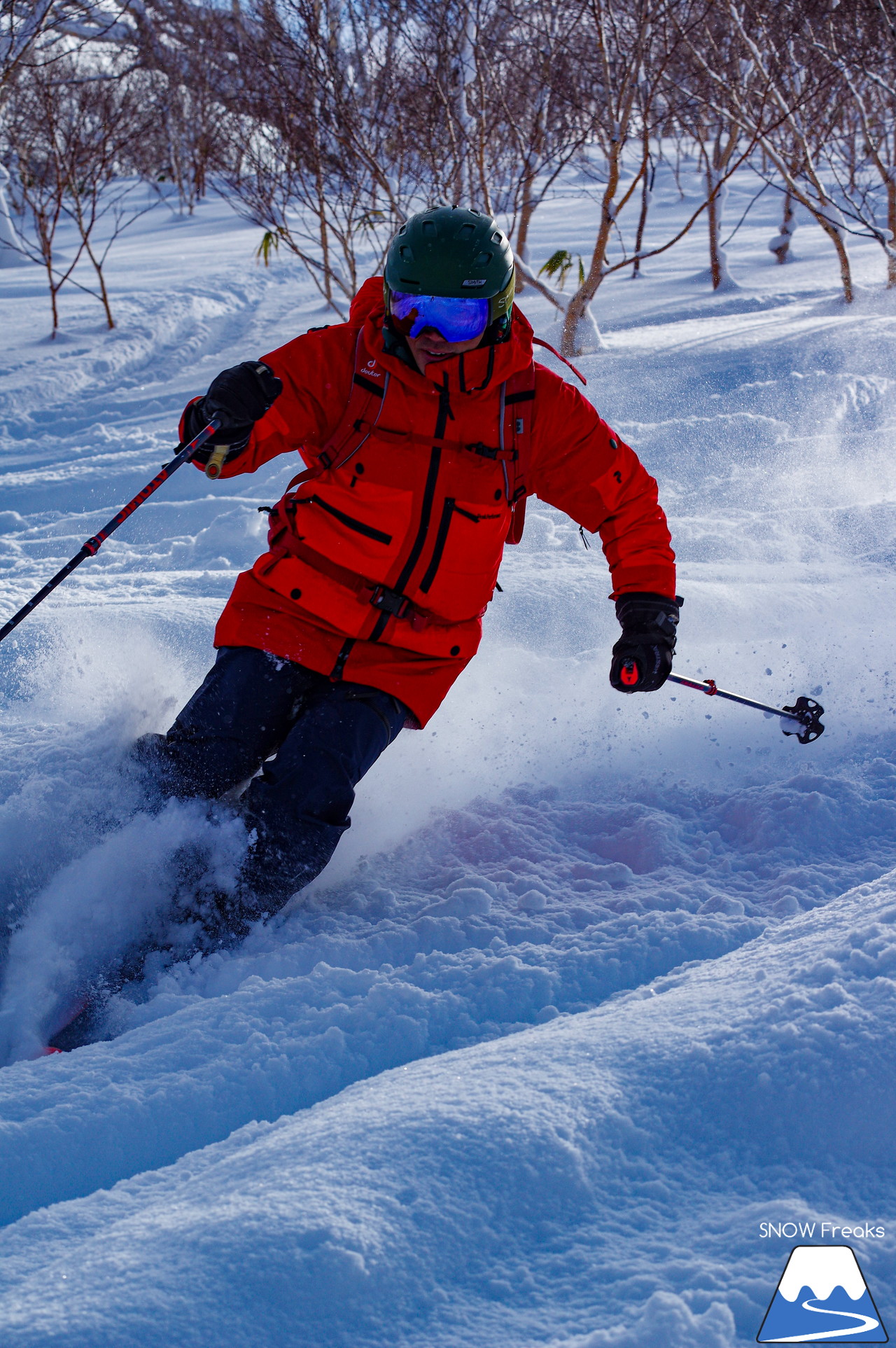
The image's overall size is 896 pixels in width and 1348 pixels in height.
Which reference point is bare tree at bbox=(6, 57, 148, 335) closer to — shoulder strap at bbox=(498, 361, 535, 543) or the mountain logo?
shoulder strap at bbox=(498, 361, 535, 543)

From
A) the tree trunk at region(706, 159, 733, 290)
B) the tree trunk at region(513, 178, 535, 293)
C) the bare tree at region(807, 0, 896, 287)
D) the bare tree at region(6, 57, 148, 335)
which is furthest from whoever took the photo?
the tree trunk at region(513, 178, 535, 293)

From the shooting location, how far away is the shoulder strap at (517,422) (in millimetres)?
2428

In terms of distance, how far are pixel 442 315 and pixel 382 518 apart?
19.7 inches

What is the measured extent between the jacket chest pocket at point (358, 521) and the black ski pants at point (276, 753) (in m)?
0.31

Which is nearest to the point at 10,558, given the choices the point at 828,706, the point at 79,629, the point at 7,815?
the point at 79,629

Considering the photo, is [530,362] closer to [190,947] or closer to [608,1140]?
[190,947]

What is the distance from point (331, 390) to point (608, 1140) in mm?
1830

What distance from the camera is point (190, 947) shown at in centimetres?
213

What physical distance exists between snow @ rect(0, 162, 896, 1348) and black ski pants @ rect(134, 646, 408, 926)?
10 cm

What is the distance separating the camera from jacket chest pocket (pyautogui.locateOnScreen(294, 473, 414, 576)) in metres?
2.38

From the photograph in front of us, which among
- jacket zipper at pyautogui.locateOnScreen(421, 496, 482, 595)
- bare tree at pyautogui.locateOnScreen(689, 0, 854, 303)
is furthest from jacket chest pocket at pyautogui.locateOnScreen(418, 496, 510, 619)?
bare tree at pyautogui.locateOnScreen(689, 0, 854, 303)

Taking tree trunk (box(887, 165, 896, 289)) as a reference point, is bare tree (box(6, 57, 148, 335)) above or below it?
above

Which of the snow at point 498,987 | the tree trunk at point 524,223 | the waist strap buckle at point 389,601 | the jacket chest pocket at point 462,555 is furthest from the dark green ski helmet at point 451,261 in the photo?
the tree trunk at point 524,223

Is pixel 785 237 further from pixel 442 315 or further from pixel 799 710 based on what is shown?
pixel 442 315
